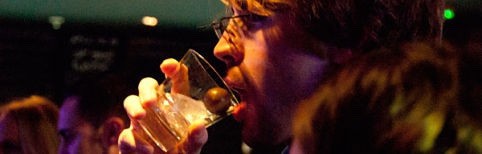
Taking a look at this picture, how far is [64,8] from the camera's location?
486 centimetres

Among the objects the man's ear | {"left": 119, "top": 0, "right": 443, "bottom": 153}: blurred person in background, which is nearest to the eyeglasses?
{"left": 119, "top": 0, "right": 443, "bottom": 153}: blurred person in background

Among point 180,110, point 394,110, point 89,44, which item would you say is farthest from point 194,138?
point 89,44

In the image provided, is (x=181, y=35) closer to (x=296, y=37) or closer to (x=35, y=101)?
(x=35, y=101)

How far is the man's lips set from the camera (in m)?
0.92

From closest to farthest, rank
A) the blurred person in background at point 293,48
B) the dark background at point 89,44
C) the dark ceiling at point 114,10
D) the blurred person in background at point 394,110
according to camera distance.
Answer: the blurred person in background at point 394,110
the blurred person in background at point 293,48
the dark ceiling at point 114,10
the dark background at point 89,44

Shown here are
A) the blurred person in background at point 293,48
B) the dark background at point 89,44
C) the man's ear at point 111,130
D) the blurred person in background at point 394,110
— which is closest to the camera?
the blurred person in background at point 394,110

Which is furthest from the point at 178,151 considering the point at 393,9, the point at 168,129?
the point at 393,9

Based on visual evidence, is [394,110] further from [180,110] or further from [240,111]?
[180,110]

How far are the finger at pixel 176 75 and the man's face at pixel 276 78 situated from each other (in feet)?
0.58

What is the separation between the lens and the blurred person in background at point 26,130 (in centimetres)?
279

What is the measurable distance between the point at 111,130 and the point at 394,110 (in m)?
2.09

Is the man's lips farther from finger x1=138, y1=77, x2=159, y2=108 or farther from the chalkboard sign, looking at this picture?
the chalkboard sign

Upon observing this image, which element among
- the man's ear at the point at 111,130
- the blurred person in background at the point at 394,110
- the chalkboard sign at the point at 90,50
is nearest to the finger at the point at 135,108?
the blurred person in background at the point at 394,110

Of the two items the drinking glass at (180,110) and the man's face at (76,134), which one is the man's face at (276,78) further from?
the man's face at (76,134)
